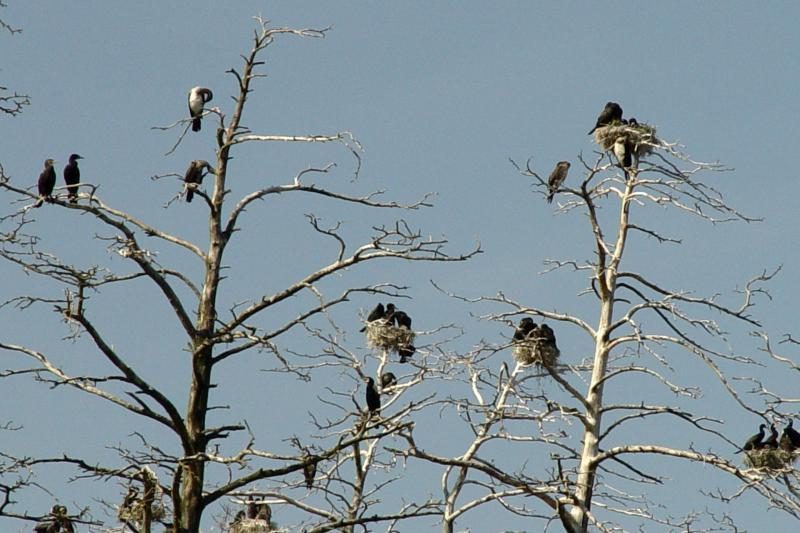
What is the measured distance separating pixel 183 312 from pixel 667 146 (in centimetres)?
761

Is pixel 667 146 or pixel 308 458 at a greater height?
pixel 667 146

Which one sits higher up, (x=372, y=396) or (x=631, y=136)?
(x=631, y=136)

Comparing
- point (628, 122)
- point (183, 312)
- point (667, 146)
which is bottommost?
point (183, 312)

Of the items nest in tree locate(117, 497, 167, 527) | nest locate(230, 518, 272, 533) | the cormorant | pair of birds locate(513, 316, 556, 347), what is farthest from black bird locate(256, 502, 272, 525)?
nest in tree locate(117, 497, 167, 527)

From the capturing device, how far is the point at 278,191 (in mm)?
11359

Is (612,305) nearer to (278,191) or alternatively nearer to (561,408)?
(561,408)

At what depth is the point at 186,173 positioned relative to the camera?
51.5ft

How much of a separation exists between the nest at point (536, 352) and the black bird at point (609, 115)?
3.27 meters

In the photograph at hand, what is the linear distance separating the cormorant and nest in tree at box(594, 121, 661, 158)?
45 millimetres

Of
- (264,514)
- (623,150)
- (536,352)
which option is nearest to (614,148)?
(623,150)

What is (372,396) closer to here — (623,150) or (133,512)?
(623,150)

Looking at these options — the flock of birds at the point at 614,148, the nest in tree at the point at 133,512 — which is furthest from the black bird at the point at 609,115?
the nest in tree at the point at 133,512

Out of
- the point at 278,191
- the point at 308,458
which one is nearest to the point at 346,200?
the point at 278,191

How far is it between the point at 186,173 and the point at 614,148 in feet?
19.3
